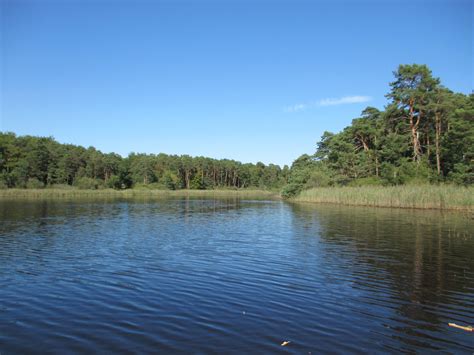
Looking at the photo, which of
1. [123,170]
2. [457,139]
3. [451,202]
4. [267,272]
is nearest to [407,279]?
[267,272]

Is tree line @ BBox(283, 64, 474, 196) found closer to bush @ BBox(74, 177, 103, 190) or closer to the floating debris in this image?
the floating debris

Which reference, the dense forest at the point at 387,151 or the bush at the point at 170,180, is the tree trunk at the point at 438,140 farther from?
the bush at the point at 170,180

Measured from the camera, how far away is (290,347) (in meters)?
6.50

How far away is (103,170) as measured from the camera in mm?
115938

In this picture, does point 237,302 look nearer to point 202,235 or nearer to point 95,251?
point 95,251

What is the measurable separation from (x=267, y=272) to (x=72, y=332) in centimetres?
665

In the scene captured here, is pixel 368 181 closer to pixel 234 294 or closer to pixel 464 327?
pixel 234 294

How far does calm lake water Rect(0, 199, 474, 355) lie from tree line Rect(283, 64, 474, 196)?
28.7 m

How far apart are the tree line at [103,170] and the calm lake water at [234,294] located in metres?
77.9

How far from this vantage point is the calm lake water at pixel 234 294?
22.4 feet

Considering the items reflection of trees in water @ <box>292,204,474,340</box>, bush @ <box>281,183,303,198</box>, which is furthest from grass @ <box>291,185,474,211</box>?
bush @ <box>281,183,303,198</box>

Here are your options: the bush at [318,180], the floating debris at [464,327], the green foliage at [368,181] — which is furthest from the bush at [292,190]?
the floating debris at [464,327]

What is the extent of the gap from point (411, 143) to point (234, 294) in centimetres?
5127

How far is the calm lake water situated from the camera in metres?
6.84
